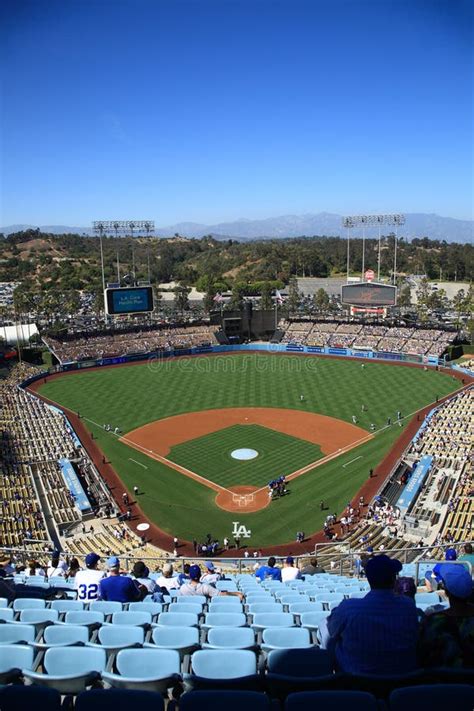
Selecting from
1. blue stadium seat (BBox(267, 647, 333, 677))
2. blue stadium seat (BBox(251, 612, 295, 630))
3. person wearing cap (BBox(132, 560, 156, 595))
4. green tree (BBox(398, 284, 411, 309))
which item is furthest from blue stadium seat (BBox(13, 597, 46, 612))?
green tree (BBox(398, 284, 411, 309))

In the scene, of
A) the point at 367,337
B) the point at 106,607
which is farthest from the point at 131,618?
A: the point at 367,337

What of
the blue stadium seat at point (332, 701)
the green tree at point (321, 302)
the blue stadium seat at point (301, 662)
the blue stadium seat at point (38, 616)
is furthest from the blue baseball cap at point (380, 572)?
the green tree at point (321, 302)

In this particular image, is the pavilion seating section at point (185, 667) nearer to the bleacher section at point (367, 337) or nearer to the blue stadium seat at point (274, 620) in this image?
the blue stadium seat at point (274, 620)

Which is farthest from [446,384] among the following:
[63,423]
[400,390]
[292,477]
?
[63,423]

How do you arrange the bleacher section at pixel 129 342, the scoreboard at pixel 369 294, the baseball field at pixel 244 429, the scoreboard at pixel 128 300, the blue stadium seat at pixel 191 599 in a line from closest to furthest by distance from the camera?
the blue stadium seat at pixel 191 599
the baseball field at pixel 244 429
the scoreboard at pixel 128 300
the bleacher section at pixel 129 342
the scoreboard at pixel 369 294

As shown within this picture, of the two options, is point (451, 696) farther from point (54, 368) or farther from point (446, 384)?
point (54, 368)
